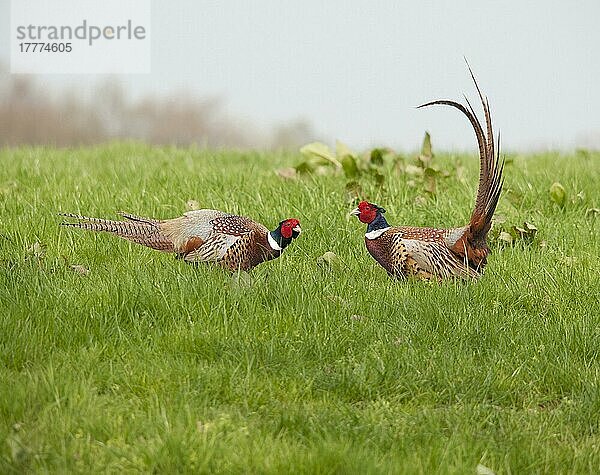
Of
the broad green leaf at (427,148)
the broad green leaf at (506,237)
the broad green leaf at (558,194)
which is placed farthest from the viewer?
the broad green leaf at (427,148)

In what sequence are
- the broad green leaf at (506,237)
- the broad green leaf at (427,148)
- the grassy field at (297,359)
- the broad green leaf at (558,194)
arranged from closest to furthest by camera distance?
1. the grassy field at (297,359)
2. the broad green leaf at (506,237)
3. the broad green leaf at (558,194)
4. the broad green leaf at (427,148)

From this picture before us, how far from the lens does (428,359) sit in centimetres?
423

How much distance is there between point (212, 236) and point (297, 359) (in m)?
1.03

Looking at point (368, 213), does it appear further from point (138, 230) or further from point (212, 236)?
point (138, 230)

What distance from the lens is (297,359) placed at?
4164 mm

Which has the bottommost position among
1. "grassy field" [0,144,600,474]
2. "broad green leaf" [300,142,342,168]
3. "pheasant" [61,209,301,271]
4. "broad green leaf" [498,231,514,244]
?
"grassy field" [0,144,600,474]

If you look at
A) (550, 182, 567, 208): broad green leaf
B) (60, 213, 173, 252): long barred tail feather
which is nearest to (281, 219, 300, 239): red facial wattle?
(60, 213, 173, 252): long barred tail feather

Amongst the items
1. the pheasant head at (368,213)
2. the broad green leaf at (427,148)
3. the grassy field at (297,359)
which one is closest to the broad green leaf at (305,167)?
the broad green leaf at (427,148)

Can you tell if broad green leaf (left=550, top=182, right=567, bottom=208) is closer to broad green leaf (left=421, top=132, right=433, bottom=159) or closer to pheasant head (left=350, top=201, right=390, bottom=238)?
broad green leaf (left=421, top=132, right=433, bottom=159)

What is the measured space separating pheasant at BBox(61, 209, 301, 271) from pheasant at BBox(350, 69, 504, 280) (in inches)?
20.3

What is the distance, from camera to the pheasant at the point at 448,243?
487 centimetres

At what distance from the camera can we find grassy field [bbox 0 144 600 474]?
338 cm

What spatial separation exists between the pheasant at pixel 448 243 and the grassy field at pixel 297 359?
102 mm

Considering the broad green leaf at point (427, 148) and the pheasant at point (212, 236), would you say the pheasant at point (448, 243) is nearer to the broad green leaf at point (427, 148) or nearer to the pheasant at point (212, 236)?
the pheasant at point (212, 236)
